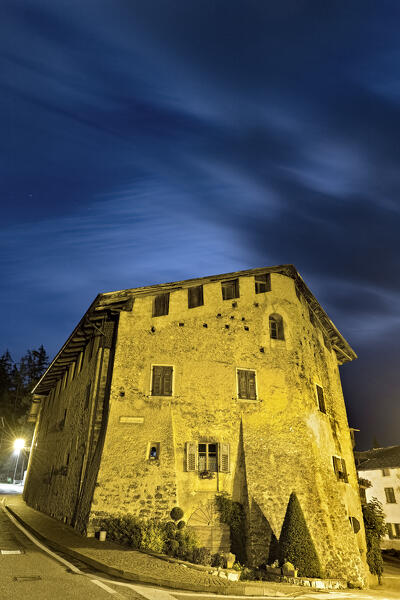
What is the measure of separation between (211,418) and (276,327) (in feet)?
19.9

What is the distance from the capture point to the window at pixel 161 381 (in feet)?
60.3

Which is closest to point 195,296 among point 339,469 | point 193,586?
point 339,469

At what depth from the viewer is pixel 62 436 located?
25.2 metres

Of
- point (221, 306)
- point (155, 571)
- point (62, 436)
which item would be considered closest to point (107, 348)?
point (221, 306)

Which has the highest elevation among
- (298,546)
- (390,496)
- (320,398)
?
(320,398)

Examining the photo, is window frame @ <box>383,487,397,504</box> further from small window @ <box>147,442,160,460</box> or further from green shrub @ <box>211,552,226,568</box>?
small window @ <box>147,442,160,460</box>

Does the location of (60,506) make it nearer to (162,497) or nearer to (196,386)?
(162,497)

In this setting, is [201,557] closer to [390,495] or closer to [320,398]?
[320,398]

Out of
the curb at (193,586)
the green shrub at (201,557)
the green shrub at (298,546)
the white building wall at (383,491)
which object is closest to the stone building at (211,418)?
the green shrub at (298,546)

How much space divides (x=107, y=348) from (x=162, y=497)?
708cm

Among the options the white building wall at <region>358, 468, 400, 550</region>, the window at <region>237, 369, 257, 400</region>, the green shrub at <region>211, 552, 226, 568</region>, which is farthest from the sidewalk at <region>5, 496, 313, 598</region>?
the white building wall at <region>358, 468, 400, 550</region>

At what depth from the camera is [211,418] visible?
1827 cm

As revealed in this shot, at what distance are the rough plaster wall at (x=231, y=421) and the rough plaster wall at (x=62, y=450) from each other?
9.62 ft

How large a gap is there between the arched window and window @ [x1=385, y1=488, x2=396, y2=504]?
105 feet
